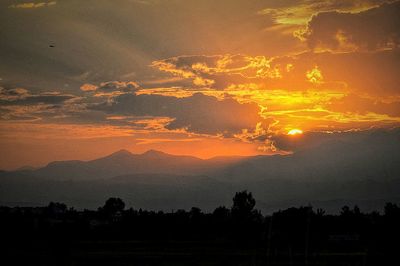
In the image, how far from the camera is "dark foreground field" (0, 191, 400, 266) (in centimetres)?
5478

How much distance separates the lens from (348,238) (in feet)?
283

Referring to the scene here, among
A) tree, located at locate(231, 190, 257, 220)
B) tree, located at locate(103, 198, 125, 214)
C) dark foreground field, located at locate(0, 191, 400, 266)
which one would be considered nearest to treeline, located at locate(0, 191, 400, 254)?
dark foreground field, located at locate(0, 191, 400, 266)

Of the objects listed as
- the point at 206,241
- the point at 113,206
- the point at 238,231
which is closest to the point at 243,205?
the point at 113,206

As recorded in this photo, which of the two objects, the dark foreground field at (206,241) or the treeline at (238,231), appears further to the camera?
the treeline at (238,231)

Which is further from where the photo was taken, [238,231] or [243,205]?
[243,205]

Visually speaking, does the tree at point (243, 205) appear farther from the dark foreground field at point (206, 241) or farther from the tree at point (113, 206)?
the tree at point (113, 206)

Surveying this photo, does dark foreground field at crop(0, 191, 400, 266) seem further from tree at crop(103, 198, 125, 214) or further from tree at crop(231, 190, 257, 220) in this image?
tree at crop(103, 198, 125, 214)

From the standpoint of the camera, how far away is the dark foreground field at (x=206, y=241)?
54781 millimetres

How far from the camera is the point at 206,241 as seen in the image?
287 feet

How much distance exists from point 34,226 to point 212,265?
5283cm

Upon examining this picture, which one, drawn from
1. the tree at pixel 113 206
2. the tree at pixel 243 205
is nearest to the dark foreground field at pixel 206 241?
the tree at pixel 243 205

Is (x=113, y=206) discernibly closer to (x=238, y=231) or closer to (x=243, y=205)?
(x=243, y=205)

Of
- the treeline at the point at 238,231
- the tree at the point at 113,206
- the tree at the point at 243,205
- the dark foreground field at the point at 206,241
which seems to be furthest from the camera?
the tree at the point at 113,206

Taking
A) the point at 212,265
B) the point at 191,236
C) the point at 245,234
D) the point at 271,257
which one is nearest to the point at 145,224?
the point at 191,236
